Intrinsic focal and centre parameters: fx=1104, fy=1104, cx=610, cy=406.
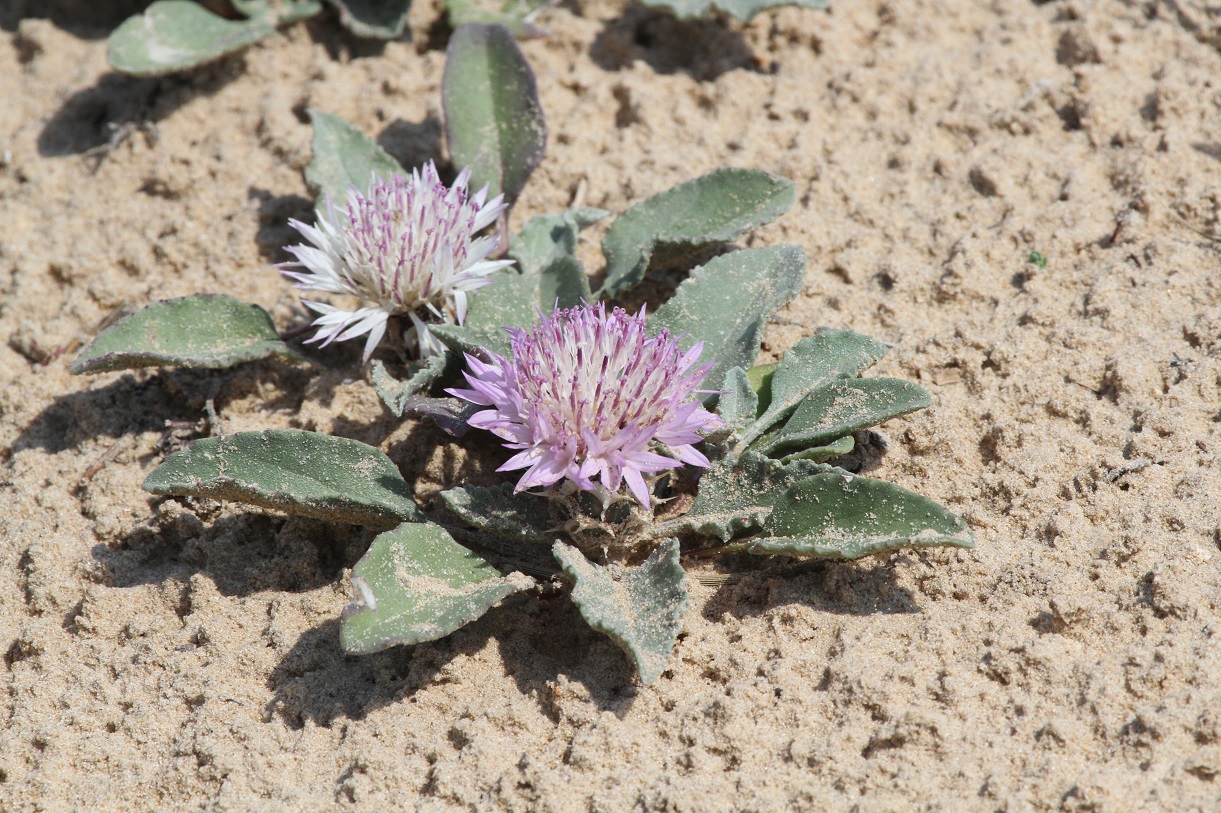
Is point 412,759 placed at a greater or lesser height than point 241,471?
lesser

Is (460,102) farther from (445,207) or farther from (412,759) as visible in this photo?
(412,759)

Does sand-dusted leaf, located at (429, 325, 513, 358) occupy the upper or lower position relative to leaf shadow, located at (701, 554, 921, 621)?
upper

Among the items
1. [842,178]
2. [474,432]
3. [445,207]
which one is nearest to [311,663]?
[474,432]

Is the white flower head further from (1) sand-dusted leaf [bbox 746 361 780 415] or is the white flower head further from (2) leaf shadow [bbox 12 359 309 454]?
(1) sand-dusted leaf [bbox 746 361 780 415]

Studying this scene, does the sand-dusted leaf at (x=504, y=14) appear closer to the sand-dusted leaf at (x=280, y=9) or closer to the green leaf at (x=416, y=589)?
the sand-dusted leaf at (x=280, y=9)

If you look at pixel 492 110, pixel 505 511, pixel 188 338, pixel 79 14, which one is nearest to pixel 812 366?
pixel 505 511

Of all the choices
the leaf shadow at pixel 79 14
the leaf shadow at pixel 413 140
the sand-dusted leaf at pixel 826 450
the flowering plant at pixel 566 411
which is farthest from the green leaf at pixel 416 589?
the leaf shadow at pixel 79 14

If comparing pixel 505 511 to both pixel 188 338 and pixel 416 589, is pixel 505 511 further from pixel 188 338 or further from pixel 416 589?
pixel 188 338

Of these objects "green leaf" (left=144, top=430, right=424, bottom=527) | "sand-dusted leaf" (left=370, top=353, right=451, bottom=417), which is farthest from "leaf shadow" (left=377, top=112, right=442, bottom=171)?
"green leaf" (left=144, top=430, right=424, bottom=527)
